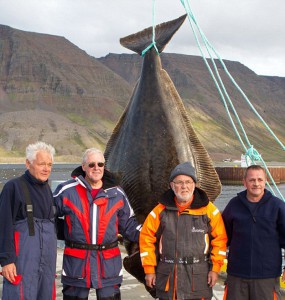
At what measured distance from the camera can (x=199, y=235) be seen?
341 centimetres

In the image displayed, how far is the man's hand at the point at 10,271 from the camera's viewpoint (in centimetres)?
332

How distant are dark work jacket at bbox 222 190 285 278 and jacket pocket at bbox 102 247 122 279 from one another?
88 centimetres

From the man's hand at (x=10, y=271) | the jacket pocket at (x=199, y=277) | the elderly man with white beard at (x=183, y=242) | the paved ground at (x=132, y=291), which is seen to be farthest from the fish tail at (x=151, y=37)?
the paved ground at (x=132, y=291)

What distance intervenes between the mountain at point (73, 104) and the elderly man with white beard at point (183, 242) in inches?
4104

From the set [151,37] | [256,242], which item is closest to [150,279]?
[256,242]

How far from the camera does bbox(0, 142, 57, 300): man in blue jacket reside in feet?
11.0

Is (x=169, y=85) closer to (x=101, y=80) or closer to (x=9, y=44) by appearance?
(x=101, y=80)

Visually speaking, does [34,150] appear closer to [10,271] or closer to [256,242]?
[10,271]

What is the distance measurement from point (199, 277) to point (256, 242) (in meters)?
0.48

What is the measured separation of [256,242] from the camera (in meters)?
3.43

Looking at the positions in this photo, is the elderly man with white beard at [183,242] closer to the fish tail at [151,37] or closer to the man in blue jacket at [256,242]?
the man in blue jacket at [256,242]

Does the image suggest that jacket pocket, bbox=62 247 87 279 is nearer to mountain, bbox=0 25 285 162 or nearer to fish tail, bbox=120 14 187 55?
fish tail, bbox=120 14 187 55

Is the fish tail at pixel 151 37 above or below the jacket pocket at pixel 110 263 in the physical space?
above

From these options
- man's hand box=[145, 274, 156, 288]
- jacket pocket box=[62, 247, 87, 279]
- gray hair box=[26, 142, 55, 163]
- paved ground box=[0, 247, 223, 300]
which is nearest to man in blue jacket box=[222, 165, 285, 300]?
man's hand box=[145, 274, 156, 288]
